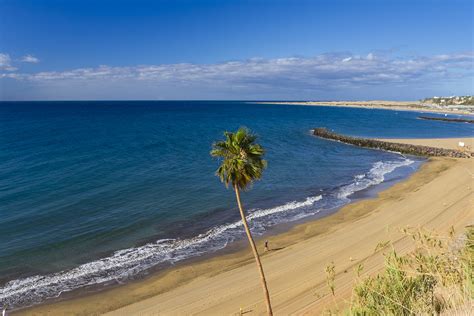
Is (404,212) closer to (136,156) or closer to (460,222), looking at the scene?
(460,222)

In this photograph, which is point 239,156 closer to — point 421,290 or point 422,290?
point 421,290

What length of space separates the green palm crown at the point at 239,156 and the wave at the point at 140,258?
11.6 meters

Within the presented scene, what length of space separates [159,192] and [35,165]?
2334 centimetres

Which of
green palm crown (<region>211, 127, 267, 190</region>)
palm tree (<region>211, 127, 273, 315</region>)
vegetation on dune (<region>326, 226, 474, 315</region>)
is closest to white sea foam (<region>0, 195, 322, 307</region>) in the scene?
palm tree (<region>211, 127, 273, 315</region>)

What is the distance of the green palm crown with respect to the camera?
17.5 meters

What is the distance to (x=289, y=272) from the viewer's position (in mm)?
23844

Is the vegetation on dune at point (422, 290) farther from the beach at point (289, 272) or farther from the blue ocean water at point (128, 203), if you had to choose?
the blue ocean water at point (128, 203)

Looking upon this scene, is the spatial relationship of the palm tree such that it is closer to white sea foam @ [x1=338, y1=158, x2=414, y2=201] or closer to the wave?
the wave

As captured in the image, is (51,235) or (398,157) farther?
(398,157)

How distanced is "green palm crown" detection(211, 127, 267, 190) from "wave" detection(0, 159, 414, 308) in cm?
1162

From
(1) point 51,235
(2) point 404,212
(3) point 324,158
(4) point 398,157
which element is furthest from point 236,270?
(4) point 398,157

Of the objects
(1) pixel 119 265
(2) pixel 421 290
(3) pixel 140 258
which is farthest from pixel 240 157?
(1) pixel 119 265

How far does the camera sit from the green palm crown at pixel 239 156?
17531mm

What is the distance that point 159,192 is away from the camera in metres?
40.9
